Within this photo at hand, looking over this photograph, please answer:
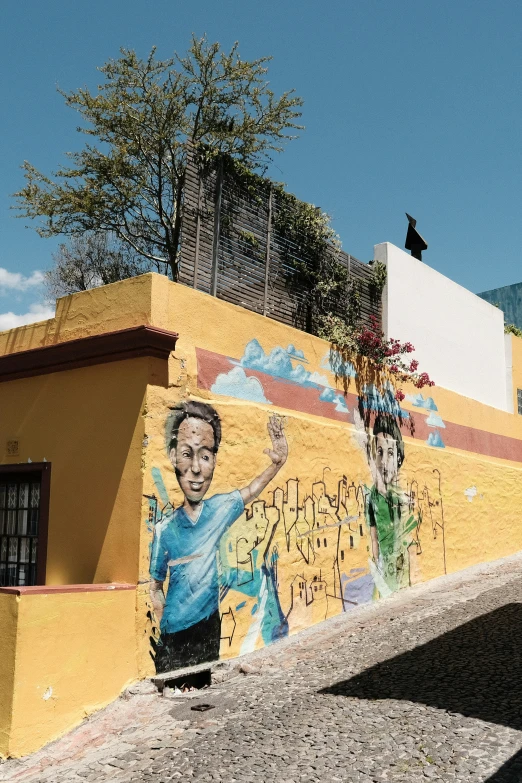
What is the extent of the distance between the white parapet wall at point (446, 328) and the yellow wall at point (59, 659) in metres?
7.51

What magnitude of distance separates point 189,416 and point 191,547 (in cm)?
127

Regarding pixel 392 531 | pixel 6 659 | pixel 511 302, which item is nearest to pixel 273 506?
pixel 392 531

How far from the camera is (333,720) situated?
536 cm

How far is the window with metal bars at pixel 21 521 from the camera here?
291 inches

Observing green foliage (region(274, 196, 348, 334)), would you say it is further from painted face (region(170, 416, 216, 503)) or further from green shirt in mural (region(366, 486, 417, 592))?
painted face (region(170, 416, 216, 503))

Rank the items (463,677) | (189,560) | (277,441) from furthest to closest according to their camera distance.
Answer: (277,441) < (189,560) < (463,677)

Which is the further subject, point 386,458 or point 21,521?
point 386,458

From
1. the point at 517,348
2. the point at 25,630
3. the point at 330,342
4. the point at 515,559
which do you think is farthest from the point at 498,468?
the point at 25,630

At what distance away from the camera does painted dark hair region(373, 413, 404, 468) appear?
10.1m

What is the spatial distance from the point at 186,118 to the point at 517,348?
936 centimetres

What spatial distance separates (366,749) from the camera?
15.7 ft

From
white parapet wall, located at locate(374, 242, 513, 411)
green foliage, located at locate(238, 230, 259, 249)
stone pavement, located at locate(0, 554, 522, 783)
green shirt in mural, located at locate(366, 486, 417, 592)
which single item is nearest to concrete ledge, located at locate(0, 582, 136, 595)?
stone pavement, located at locate(0, 554, 522, 783)

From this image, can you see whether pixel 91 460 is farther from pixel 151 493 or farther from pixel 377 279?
pixel 377 279

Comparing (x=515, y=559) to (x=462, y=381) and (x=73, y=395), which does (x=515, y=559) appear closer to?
(x=462, y=381)
